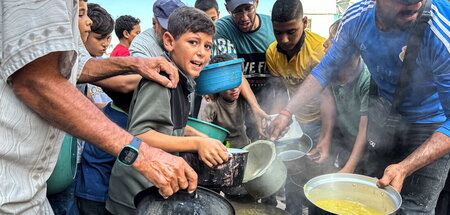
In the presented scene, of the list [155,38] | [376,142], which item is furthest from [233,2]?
[376,142]

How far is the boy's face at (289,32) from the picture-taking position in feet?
12.1

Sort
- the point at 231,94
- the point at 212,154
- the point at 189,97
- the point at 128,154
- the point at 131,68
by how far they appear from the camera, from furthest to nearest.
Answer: the point at 231,94 → the point at 189,97 → the point at 131,68 → the point at 212,154 → the point at 128,154

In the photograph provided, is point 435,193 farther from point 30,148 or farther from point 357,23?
point 30,148

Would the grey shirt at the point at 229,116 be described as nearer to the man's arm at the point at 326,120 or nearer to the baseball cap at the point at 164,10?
the man's arm at the point at 326,120

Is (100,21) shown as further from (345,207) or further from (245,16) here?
(345,207)

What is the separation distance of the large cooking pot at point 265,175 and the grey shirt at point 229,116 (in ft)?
4.77

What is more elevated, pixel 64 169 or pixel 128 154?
pixel 128 154

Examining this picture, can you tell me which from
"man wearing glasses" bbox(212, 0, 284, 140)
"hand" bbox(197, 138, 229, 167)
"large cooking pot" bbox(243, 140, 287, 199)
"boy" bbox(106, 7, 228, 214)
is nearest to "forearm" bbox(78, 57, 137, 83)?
"boy" bbox(106, 7, 228, 214)

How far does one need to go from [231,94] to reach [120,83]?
1719 mm

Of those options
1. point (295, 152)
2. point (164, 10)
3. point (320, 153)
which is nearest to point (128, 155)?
point (295, 152)

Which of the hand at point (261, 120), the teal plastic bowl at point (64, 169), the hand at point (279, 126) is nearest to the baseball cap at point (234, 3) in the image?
the hand at point (261, 120)

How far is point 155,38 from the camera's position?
352 cm

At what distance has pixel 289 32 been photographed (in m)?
3.75

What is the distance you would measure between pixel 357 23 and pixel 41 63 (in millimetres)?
2494
